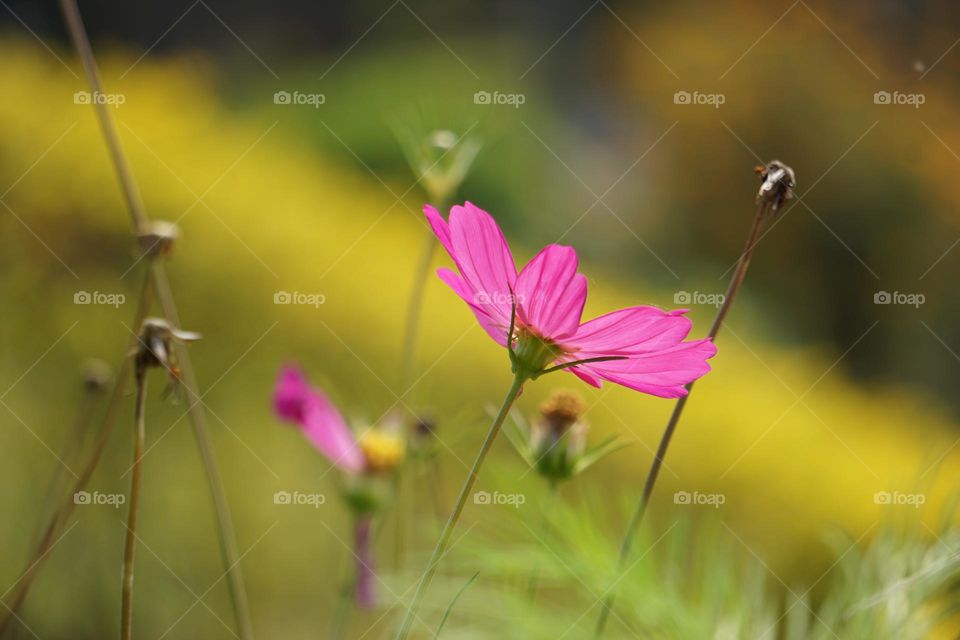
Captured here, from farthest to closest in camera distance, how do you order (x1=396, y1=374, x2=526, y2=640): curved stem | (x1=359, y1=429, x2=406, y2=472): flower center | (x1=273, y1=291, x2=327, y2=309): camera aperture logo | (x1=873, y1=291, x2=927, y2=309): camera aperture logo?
(x1=273, y1=291, x2=327, y2=309): camera aperture logo < (x1=873, y1=291, x2=927, y2=309): camera aperture logo < (x1=359, y1=429, x2=406, y2=472): flower center < (x1=396, y1=374, x2=526, y2=640): curved stem

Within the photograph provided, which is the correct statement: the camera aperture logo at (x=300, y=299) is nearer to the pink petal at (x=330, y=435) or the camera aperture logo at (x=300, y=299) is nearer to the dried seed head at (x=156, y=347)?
the pink petal at (x=330, y=435)

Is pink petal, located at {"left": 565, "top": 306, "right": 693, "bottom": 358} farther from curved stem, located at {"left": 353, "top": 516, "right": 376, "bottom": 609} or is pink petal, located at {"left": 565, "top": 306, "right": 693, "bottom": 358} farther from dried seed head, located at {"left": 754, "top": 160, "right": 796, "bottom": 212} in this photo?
curved stem, located at {"left": 353, "top": 516, "right": 376, "bottom": 609}

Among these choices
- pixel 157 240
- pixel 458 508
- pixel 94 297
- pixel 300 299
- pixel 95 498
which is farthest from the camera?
pixel 300 299

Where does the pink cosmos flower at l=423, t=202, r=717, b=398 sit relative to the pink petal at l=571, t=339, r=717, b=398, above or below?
above

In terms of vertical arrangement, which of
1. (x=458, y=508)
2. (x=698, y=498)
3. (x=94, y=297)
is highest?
(x=94, y=297)

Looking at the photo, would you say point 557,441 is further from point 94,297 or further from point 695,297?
point 94,297

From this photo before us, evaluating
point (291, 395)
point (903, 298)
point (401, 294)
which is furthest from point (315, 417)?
point (903, 298)

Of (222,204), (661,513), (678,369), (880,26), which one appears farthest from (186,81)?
(880,26)

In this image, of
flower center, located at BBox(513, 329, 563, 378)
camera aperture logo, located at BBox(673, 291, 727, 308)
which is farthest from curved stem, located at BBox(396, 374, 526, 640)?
camera aperture logo, located at BBox(673, 291, 727, 308)
